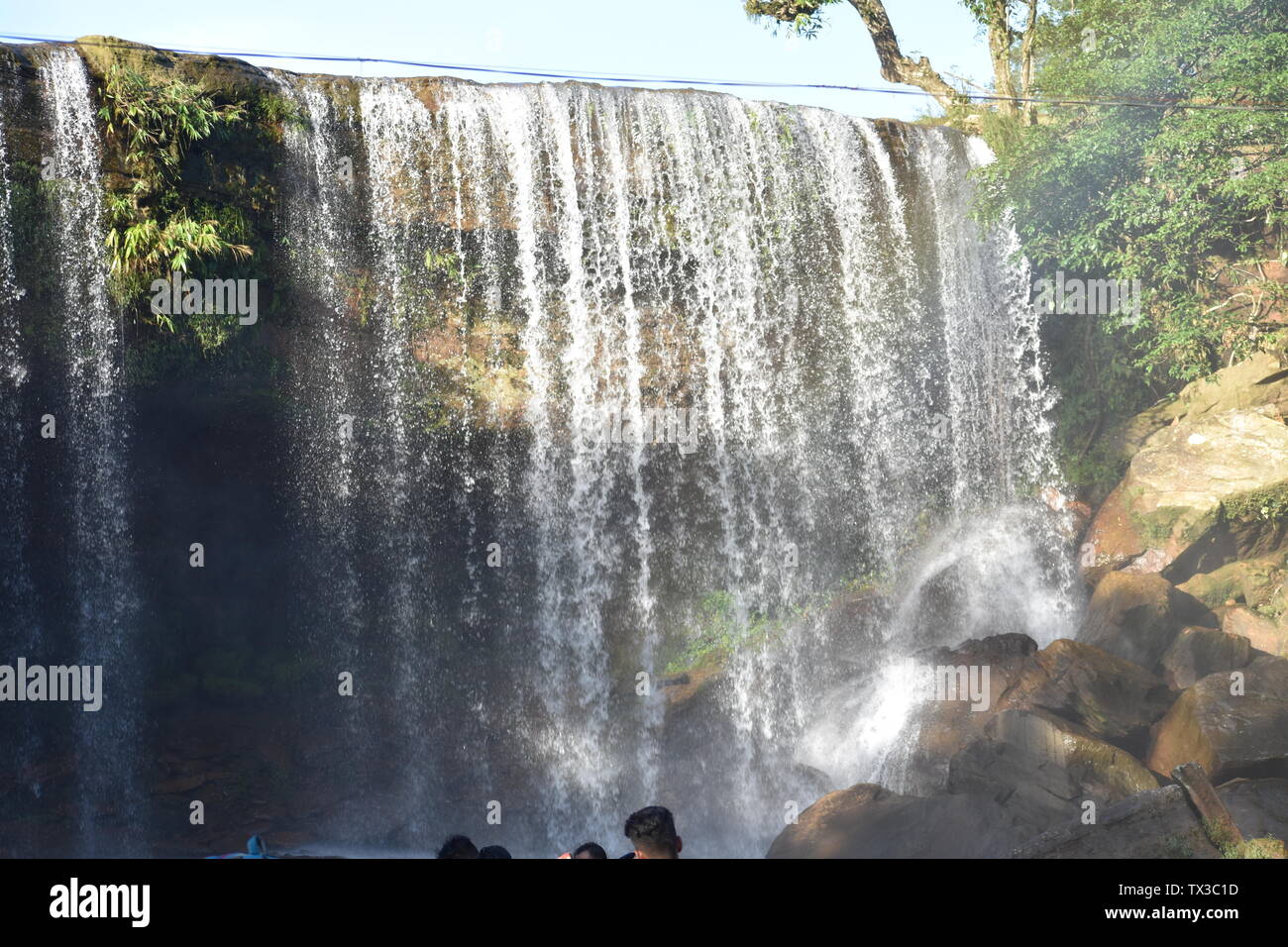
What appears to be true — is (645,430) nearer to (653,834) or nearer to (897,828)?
(897,828)

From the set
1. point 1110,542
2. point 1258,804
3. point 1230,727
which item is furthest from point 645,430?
point 1258,804

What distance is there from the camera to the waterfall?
12430mm

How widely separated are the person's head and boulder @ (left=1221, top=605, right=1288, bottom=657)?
32.8 feet

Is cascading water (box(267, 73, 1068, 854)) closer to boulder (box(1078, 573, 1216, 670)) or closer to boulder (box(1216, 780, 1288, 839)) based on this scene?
boulder (box(1078, 573, 1216, 670))

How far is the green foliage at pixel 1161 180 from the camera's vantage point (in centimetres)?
1358

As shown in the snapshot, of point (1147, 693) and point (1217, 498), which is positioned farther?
point (1217, 498)

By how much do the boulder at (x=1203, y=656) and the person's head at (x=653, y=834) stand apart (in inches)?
355

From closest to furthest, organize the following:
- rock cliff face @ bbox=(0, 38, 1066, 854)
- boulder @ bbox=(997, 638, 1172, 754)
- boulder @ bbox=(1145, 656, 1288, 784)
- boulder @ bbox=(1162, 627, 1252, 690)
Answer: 1. boulder @ bbox=(1145, 656, 1288, 784)
2. boulder @ bbox=(997, 638, 1172, 754)
3. boulder @ bbox=(1162, 627, 1252, 690)
4. rock cliff face @ bbox=(0, 38, 1066, 854)

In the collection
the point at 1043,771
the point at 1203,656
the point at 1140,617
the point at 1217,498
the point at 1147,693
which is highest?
the point at 1217,498

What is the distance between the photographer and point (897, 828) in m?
8.94

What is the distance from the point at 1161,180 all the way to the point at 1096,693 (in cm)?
716

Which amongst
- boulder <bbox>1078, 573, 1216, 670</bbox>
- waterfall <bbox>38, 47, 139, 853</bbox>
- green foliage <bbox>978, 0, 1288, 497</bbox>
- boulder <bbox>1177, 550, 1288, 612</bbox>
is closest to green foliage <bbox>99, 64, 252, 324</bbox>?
waterfall <bbox>38, 47, 139, 853</bbox>

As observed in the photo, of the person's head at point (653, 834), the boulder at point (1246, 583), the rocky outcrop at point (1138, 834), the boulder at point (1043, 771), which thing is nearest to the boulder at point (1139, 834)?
the rocky outcrop at point (1138, 834)

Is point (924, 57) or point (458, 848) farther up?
point (924, 57)
